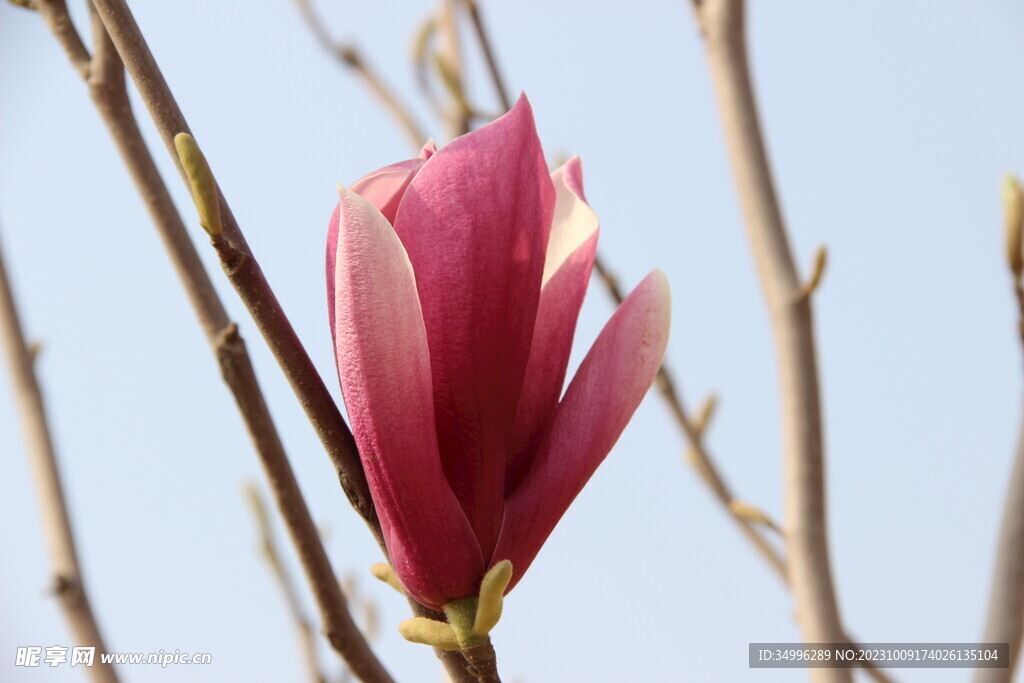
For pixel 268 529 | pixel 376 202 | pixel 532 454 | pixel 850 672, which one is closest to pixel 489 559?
pixel 532 454

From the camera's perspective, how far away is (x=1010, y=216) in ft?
1.88

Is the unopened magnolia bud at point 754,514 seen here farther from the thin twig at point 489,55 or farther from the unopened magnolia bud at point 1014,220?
the thin twig at point 489,55

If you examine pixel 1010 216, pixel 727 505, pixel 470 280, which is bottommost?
pixel 727 505

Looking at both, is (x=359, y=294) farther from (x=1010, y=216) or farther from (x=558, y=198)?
(x=1010, y=216)

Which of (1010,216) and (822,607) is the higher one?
(1010,216)

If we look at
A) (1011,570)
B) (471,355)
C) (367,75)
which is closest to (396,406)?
(471,355)

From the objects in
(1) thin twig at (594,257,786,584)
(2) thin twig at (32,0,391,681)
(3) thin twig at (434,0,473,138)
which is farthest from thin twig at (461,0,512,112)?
(2) thin twig at (32,0,391,681)

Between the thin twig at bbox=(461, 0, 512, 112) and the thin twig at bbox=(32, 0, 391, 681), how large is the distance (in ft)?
1.19

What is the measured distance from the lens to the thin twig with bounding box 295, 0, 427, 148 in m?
1.12

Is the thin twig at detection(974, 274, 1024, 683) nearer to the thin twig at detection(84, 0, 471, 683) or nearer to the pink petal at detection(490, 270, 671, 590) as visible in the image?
the pink petal at detection(490, 270, 671, 590)

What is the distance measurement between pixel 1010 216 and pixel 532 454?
344 millimetres

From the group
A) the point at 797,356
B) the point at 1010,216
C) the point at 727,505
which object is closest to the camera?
the point at 1010,216

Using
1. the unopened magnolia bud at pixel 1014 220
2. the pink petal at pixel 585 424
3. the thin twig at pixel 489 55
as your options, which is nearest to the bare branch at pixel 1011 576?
the unopened magnolia bud at pixel 1014 220

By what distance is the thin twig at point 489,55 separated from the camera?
2.74 ft
